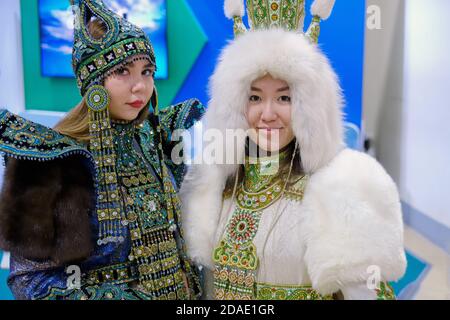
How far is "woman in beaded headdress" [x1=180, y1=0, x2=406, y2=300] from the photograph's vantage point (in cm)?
124

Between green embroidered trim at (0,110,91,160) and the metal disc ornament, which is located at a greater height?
the metal disc ornament

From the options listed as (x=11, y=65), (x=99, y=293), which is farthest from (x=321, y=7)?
(x=11, y=65)

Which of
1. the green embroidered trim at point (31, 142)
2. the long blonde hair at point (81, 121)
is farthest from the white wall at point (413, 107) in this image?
the green embroidered trim at point (31, 142)

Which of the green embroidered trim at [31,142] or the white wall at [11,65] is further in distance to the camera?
the white wall at [11,65]

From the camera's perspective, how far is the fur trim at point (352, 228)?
1215mm

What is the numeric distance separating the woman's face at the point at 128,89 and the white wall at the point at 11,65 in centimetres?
88

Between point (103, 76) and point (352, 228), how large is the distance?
0.75m

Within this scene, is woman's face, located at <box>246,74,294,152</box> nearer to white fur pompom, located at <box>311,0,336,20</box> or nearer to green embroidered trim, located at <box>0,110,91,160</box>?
white fur pompom, located at <box>311,0,336,20</box>

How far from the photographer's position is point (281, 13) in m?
1.41

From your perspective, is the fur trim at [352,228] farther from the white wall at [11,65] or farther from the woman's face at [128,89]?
the white wall at [11,65]

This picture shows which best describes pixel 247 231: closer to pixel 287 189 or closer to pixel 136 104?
pixel 287 189

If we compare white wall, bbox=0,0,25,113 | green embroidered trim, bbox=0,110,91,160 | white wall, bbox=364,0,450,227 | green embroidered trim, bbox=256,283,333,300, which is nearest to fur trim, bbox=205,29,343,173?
green embroidered trim, bbox=256,283,333,300
